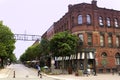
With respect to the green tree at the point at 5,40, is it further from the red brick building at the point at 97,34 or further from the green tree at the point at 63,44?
the red brick building at the point at 97,34

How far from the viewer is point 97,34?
53.9m

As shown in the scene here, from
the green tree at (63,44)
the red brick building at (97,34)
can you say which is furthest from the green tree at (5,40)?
the red brick building at (97,34)

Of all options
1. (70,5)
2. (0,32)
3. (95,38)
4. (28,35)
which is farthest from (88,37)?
(28,35)

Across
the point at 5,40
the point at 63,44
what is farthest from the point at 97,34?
the point at 5,40

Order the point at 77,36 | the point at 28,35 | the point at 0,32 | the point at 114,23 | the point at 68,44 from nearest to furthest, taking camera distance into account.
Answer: the point at 68,44 < the point at 77,36 < the point at 114,23 < the point at 0,32 < the point at 28,35

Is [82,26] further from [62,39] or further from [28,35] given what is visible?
[28,35]

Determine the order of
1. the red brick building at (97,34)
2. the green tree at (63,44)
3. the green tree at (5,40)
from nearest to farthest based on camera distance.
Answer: the green tree at (63,44) → the red brick building at (97,34) → the green tree at (5,40)

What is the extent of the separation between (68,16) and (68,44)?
448 inches

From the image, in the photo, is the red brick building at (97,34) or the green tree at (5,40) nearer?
the red brick building at (97,34)

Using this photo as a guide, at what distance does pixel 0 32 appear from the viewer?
2452 inches

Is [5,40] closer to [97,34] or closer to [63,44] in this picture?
[63,44]

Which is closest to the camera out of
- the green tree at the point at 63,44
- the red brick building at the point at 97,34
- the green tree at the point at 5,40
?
the green tree at the point at 63,44

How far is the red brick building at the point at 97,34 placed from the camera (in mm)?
53000

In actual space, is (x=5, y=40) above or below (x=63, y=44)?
above
